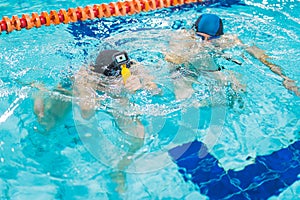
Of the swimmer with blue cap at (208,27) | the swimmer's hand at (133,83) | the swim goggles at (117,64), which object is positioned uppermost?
the swim goggles at (117,64)

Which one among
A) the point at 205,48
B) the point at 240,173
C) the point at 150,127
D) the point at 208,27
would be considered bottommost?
the point at 240,173

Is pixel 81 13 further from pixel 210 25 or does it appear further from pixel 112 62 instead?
pixel 112 62

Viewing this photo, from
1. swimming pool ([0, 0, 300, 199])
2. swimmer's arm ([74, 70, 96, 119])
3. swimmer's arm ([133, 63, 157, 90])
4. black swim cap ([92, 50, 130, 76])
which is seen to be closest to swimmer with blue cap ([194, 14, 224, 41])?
swimming pool ([0, 0, 300, 199])

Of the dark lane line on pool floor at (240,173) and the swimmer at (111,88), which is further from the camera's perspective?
the swimmer at (111,88)

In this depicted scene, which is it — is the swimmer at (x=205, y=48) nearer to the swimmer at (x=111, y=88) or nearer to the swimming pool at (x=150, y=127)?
the swimming pool at (x=150, y=127)

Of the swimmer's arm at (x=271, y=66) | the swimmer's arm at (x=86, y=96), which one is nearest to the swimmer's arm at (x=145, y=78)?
the swimmer's arm at (x=86, y=96)

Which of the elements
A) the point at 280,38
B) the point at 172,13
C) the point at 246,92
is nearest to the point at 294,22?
the point at 280,38

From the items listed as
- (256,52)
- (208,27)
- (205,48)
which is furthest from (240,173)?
(256,52)

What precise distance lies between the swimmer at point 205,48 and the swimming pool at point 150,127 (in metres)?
0.09

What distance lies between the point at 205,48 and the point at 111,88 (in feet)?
3.67

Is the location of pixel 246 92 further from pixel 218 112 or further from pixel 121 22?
pixel 121 22

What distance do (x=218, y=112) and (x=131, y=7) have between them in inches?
84.9

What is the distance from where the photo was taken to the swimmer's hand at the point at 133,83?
3110mm

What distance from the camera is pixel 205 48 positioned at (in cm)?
377
